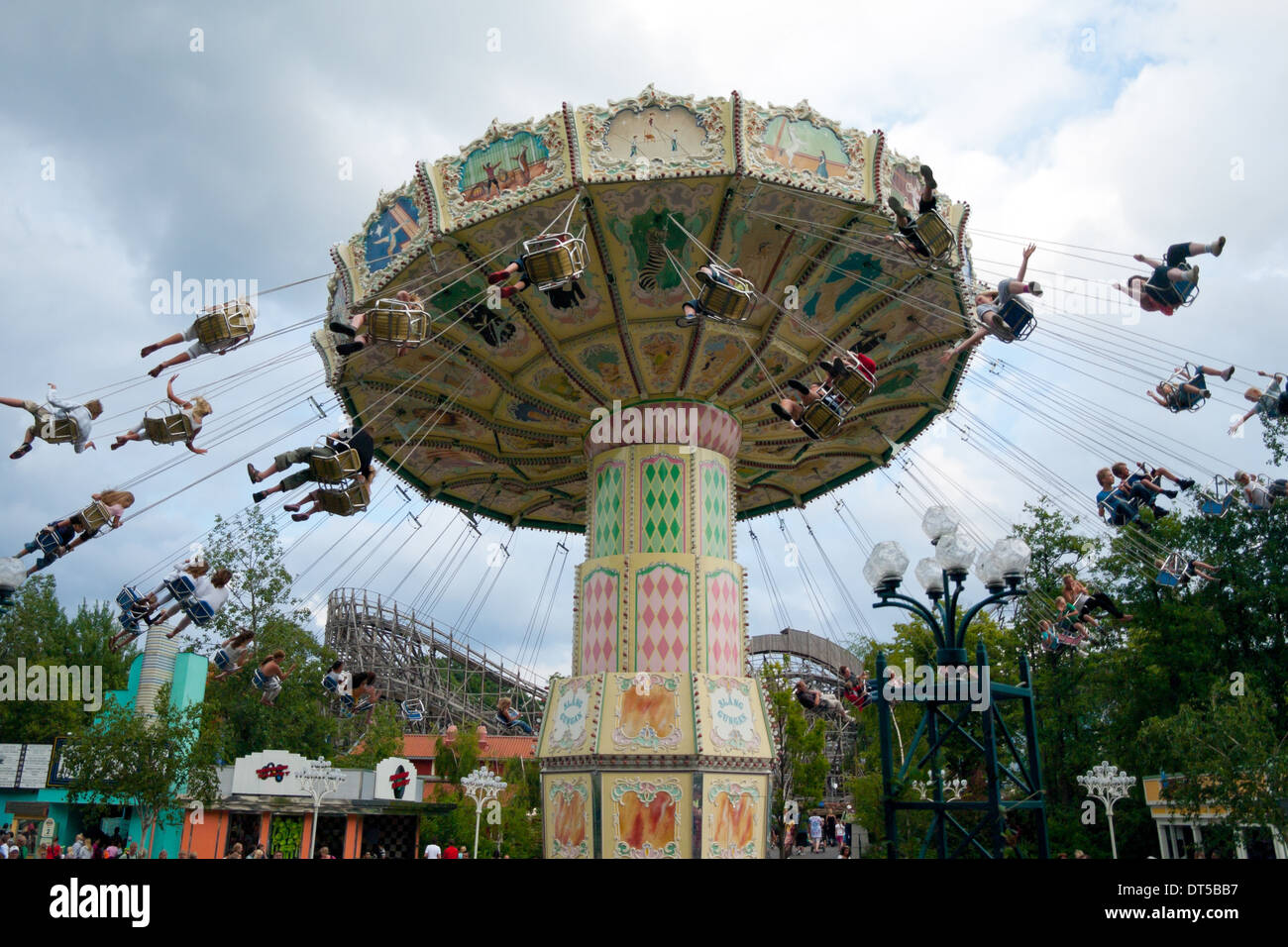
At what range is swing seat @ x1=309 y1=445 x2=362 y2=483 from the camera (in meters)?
11.0

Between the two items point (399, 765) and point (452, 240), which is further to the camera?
point (399, 765)

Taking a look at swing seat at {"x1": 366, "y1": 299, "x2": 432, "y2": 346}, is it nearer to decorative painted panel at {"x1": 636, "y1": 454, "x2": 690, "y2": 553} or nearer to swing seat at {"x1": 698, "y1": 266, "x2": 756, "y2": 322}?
swing seat at {"x1": 698, "y1": 266, "x2": 756, "y2": 322}

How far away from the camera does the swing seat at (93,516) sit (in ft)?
36.5

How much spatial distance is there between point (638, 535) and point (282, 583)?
881 inches

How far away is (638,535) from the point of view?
13.6m

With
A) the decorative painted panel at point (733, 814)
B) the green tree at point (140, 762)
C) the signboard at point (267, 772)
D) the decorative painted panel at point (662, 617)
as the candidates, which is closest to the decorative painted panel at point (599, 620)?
the decorative painted panel at point (662, 617)

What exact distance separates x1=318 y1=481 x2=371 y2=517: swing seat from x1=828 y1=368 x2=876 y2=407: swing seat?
19.0 feet

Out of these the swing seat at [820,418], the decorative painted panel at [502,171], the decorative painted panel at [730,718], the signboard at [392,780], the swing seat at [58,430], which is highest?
the decorative painted panel at [502,171]

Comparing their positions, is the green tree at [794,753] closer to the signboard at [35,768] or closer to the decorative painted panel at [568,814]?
the decorative painted panel at [568,814]

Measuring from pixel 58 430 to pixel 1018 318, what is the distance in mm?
10547

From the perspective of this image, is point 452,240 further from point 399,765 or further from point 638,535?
point 399,765

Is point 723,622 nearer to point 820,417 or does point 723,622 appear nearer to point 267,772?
point 820,417

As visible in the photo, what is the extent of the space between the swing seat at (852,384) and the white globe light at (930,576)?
7.93 ft
